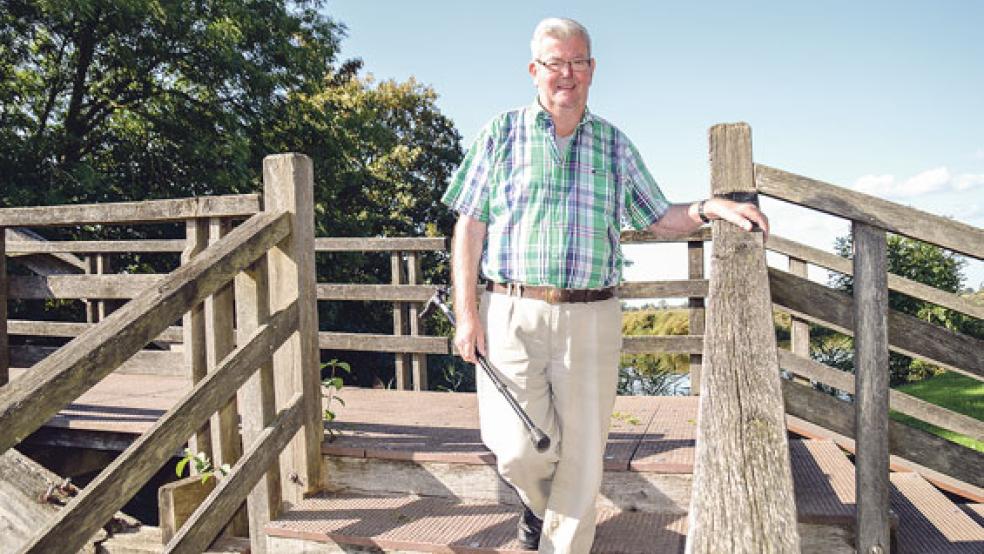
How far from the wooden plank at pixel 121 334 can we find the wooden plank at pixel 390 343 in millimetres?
3243

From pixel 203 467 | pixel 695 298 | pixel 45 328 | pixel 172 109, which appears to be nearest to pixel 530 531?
pixel 203 467

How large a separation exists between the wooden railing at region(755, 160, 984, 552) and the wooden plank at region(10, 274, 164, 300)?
3233 millimetres

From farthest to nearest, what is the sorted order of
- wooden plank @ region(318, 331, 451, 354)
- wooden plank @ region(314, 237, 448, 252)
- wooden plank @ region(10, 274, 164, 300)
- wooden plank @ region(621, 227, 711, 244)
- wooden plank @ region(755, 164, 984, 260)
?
wooden plank @ region(318, 331, 451, 354) < wooden plank @ region(314, 237, 448, 252) < wooden plank @ region(621, 227, 711, 244) < wooden plank @ region(10, 274, 164, 300) < wooden plank @ region(755, 164, 984, 260)

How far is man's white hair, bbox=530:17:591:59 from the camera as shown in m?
2.62

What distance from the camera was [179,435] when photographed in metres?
2.91

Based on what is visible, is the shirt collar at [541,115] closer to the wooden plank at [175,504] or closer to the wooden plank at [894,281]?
the wooden plank at [894,281]

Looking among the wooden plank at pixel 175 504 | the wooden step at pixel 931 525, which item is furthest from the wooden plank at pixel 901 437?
the wooden plank at pixel 175 504

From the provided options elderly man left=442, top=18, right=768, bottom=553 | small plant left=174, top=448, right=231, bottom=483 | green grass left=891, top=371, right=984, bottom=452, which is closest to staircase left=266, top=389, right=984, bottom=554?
small plant left=174, top=448, right=231, bottom=483

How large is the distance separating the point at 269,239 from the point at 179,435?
3.08 feet

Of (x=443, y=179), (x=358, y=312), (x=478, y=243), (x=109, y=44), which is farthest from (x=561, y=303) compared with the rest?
(x=443, y=179)

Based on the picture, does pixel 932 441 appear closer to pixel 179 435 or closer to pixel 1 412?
pixel 179 435

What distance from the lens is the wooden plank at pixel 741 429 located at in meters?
1.14

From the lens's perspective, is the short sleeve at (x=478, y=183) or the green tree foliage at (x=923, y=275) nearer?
the short sleeve at (x=478, y=183)

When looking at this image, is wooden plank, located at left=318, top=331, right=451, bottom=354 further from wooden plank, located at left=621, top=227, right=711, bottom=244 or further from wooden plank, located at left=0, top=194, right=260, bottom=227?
wooden plank, located at left=0, top=194, right=260, bottom=227
